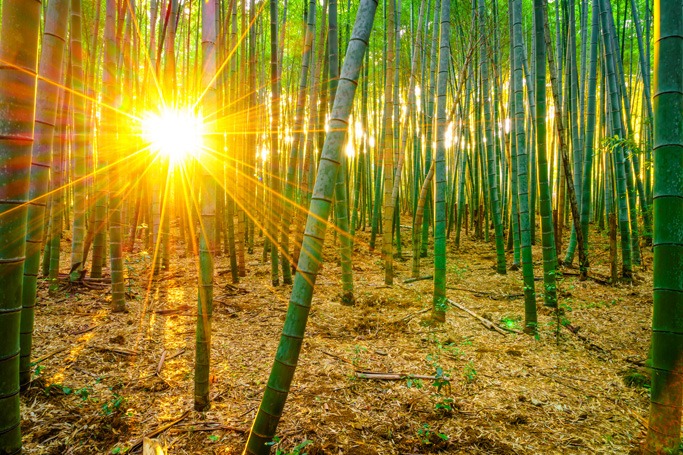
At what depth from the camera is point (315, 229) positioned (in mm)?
1302

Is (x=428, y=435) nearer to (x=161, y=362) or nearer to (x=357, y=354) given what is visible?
(x=357, y=354)

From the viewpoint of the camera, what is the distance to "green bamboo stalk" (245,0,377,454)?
4.24 ft

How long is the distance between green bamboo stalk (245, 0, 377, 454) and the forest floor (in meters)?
0.53

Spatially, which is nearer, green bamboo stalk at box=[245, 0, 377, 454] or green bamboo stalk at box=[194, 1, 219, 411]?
green bamboo stalk at box=[245, 0, 377, 454]

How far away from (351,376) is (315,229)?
4.98 feet

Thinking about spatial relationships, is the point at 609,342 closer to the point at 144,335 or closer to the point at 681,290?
the point at 681,290

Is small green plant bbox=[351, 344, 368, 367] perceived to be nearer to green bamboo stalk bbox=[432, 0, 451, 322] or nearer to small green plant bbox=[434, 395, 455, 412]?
small green plant bbox=[434, 395, 455, 412]

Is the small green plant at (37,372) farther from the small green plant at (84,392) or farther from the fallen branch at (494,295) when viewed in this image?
the fallen branch at (494,295)

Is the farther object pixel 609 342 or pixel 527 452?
pixel 609 342

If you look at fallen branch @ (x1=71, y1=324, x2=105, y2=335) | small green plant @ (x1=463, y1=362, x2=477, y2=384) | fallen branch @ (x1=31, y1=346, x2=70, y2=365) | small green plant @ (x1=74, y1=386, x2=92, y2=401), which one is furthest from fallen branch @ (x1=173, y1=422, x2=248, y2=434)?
fallen branch @ (x1=71, y1=324, x2=105, y2=335)

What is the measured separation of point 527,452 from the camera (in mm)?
1732

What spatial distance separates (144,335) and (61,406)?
114cm

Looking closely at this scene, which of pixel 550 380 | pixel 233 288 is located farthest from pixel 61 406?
pixel 550 380

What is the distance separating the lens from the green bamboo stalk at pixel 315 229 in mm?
1292
